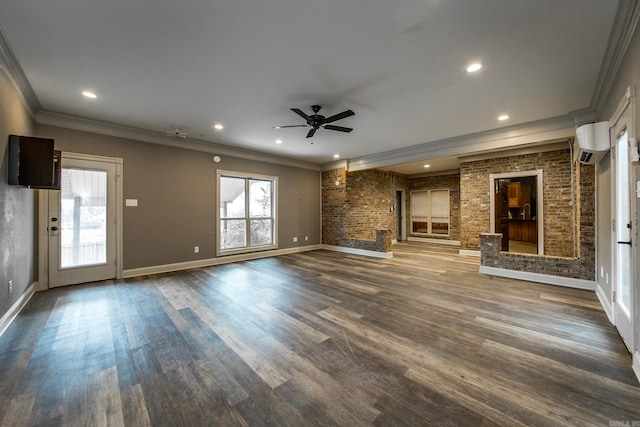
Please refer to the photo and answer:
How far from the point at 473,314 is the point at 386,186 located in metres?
6.61

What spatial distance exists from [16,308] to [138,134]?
3205 millimetres

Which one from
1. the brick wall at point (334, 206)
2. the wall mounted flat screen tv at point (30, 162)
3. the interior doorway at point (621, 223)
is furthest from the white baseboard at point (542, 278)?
the wall mounted flat screen tv at point (30, 162)

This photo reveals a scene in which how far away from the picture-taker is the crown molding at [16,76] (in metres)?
2.41

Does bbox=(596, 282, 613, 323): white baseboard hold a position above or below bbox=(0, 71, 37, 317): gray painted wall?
below

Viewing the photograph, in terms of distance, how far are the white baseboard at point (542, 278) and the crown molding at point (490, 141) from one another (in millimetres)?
2323

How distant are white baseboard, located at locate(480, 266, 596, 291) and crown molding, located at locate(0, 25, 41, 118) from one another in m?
7.11

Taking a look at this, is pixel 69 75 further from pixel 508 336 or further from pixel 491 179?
pixel 491 179

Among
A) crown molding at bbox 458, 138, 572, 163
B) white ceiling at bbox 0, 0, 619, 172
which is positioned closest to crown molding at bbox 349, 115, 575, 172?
white ceiling at bbox 0, 0, 619, 172

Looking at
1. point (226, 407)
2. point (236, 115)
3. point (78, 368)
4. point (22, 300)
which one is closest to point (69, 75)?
point (236, 115)

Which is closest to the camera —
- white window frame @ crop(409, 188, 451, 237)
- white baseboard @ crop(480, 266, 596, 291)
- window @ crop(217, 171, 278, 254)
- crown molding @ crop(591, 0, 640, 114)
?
crown molding @ crop(591, 0, 640, 114)

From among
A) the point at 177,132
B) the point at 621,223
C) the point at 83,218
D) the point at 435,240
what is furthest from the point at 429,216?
the point at 83,218

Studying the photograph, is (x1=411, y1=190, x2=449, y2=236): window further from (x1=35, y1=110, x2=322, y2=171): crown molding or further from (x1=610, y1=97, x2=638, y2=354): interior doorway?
(x1=610, y1=97, x2=638, y2=354): interior doorway

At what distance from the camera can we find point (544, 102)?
3.62 m

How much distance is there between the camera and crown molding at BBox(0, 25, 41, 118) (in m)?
2.41
